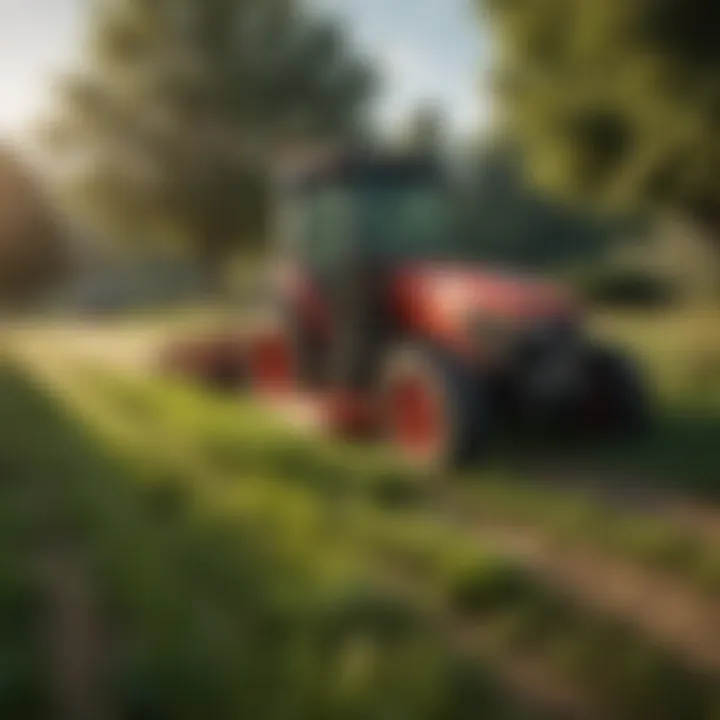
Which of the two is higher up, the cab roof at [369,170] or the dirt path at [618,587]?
the cab roof at [369,170]

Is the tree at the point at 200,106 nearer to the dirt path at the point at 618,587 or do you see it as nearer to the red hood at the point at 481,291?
the red hood at the point at 481,291

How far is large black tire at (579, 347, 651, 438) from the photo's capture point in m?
1.12

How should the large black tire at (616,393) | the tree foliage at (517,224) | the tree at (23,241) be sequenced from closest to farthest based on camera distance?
the tree at (23,241) → the tree foliage at (517,224) → the large black tire at (616,393)

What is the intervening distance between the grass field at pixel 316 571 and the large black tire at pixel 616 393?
24 mm

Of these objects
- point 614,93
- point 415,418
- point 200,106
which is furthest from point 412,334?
point 200,106

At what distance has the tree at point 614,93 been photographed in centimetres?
97

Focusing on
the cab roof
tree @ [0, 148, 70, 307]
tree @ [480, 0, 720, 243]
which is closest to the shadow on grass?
tree @ [480, 0, 720, 243]

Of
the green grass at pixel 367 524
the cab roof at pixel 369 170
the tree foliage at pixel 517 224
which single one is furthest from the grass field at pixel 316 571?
the cab roof at pixel 369 170

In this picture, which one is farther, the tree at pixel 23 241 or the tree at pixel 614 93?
the tree at pixel 614 93

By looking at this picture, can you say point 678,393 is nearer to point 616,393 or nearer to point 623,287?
point 616,393

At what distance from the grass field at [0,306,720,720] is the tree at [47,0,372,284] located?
6.3 inches

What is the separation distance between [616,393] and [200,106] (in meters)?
0.55

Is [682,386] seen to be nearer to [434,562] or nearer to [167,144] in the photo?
[434,562]

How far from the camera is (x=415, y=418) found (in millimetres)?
1260
